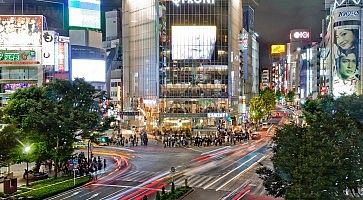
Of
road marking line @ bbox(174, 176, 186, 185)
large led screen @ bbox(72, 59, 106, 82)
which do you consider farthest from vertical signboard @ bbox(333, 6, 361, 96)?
road marking line @ bbox(174, 176, 186, 185)

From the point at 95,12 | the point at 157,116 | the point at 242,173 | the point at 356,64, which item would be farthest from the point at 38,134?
the point at 356,64

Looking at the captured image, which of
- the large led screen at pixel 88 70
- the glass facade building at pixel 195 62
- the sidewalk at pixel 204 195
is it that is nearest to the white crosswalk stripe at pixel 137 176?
the sidewalk at pixel 204 195

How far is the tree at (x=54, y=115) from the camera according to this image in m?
38.2

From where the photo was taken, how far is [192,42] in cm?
9512

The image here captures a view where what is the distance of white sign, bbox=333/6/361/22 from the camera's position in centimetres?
10912

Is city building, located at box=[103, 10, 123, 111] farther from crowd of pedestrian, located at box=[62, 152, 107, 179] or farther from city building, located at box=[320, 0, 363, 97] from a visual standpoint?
crowd of pedestrian, located at box=[62, 152, 107, 179]

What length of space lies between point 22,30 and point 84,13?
10586mm

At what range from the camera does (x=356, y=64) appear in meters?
108

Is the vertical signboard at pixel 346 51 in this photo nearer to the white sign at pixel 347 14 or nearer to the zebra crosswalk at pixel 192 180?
the white sign at pixel 347 14

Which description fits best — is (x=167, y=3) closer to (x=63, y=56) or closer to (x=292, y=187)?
(x=63, y=56)

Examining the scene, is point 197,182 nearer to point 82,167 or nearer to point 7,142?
point 82,167

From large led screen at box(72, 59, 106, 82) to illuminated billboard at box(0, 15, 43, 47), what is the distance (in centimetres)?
929

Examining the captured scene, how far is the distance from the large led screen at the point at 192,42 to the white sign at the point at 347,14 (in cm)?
3514

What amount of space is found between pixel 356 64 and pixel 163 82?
1817 inches
